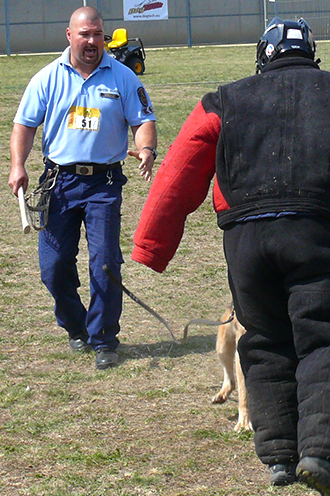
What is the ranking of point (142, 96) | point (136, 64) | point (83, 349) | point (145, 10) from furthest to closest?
point (145, 10) < point (136, 64) < point (83, 349) < point (142, 96)

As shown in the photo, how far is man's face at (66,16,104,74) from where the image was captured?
4852mm

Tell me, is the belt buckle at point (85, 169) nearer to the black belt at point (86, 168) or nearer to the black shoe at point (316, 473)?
the black belt at point (86, 168)

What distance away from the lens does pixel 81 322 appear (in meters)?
5.29

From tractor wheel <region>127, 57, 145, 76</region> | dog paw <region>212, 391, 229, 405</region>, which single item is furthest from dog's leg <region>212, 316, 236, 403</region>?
tractor wheel <region>127, 57, 145, 76</region>

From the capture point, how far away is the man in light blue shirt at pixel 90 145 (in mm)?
4871

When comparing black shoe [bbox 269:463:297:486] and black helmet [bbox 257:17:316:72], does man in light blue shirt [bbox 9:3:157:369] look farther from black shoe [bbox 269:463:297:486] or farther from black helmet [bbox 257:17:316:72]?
black shoe [bbox 269:463:297:486]

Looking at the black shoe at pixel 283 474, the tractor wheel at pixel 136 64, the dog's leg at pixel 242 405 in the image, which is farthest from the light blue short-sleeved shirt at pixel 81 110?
the tractor wheel at pixel 136 64

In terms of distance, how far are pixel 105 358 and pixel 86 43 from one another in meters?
2.01

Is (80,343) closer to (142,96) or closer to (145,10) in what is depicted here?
(142,96)

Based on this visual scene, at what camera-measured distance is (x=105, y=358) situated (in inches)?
194

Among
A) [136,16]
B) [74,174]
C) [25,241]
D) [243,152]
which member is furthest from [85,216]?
[136,16]

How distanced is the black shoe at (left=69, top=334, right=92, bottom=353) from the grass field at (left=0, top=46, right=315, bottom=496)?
0.23 ft

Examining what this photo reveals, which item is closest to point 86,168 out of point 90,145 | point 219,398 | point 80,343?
point 90,145

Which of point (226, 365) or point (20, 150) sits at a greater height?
point (20, 150)
